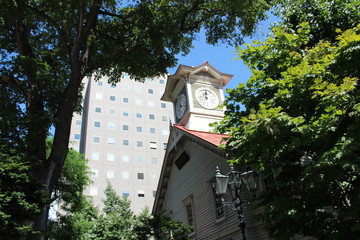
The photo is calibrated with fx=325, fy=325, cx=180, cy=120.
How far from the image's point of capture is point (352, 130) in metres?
6.36

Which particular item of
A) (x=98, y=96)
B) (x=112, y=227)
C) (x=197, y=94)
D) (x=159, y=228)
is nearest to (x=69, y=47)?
(x=159, y=228)

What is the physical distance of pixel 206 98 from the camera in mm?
22609

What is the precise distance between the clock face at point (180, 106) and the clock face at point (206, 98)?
1.12 meters

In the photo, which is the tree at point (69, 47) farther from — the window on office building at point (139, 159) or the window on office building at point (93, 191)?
the window on office building at point (139, 159)

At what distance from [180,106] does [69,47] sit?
12048 millimetres

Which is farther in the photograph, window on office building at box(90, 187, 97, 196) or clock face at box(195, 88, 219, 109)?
window on office building at box(90, 187, 97, 196)

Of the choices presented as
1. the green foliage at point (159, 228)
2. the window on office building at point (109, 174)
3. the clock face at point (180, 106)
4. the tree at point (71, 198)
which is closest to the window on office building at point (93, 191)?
the window on office building at point (109, 174)

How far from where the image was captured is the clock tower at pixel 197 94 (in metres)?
21.6

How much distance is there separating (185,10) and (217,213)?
9.38 metres

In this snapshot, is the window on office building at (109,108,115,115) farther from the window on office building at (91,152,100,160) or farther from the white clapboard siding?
the white clapboard siding

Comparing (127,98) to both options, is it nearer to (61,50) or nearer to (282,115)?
(61,50)

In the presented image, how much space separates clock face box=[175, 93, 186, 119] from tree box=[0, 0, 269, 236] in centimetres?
781

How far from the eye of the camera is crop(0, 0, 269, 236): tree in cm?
994

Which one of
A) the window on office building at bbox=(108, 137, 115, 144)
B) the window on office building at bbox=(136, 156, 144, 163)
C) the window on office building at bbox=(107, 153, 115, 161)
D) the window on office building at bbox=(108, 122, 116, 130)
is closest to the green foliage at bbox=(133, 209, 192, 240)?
the window on office building at bbox=(107, 153, 115, 161)
